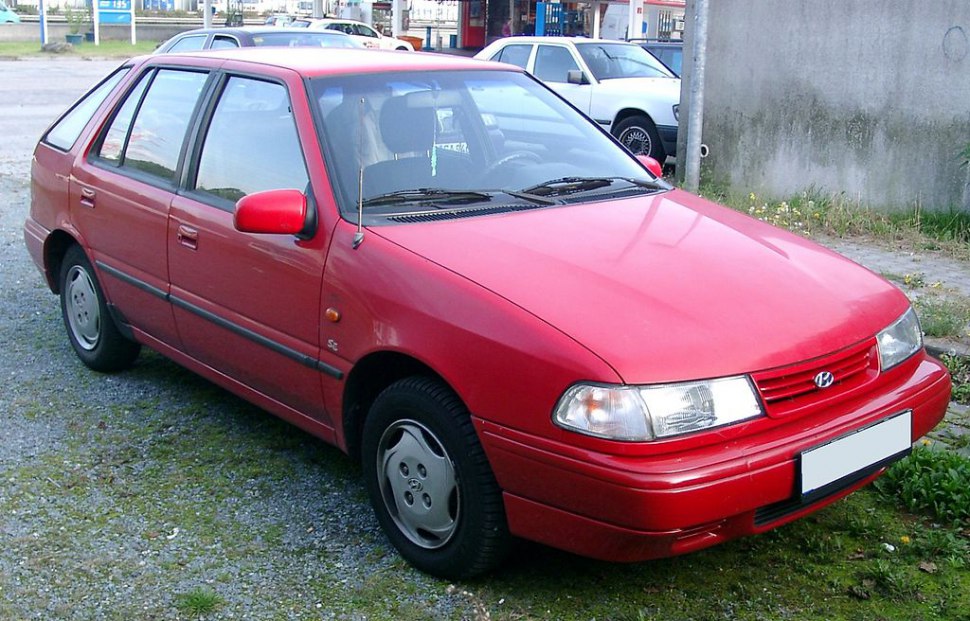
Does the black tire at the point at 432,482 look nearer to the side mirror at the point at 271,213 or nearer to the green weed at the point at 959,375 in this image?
the side mirror at the point at 271,213

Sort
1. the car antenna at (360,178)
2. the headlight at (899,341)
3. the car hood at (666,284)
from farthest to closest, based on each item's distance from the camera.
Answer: the car antenna at (360,178) < the headlight at (899,341) < the car hood at (666,284)

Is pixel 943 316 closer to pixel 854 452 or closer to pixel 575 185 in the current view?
pixel 575 185

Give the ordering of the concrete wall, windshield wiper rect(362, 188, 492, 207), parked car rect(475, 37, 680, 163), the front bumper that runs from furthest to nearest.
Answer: parked car rect(475, 37, 680, 163), the concrete wall, windshield wiper rect(362, 188, 492, 207), the front bumper

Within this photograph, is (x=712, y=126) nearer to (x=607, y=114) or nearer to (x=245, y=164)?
(x=607, y=114)

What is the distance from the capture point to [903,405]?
11.3ft

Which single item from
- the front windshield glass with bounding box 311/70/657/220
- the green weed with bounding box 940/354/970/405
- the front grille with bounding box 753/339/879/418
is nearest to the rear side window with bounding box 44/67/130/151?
the front windshield glass with bounding box 311/70/657/220

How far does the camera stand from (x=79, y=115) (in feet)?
18.4

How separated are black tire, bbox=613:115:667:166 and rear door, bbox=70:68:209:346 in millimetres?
7953

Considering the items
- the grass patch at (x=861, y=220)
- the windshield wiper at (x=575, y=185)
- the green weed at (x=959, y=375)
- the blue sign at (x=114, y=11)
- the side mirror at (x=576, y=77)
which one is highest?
the blue sign at (x=114, y=11)

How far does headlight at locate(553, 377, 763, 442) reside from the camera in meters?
2.93

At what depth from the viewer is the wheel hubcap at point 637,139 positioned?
41.0 feet

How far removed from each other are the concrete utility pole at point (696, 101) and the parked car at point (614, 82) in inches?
72.8

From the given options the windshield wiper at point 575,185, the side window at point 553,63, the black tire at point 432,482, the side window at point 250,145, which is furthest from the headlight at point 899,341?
the side window at point 553,63

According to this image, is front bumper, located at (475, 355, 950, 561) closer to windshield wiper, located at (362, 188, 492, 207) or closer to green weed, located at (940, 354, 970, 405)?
windshield wiper, located at (362, 188, 492, 207)
